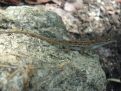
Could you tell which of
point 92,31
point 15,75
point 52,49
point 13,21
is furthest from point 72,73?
point 92,31

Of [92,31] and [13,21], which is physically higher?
[13,21]

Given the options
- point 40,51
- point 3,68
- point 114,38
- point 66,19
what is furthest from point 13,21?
point 114,38

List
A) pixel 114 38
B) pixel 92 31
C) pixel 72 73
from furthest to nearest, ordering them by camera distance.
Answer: pixel 92 31 < pixel 114 38 < pixel 72 73

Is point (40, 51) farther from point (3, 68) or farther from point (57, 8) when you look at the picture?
point (57, 8)

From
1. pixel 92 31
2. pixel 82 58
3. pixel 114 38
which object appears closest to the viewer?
pixel 82 58

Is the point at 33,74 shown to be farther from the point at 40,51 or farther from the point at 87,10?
the point at 87,10

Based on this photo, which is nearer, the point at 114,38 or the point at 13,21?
the point at 13,21
